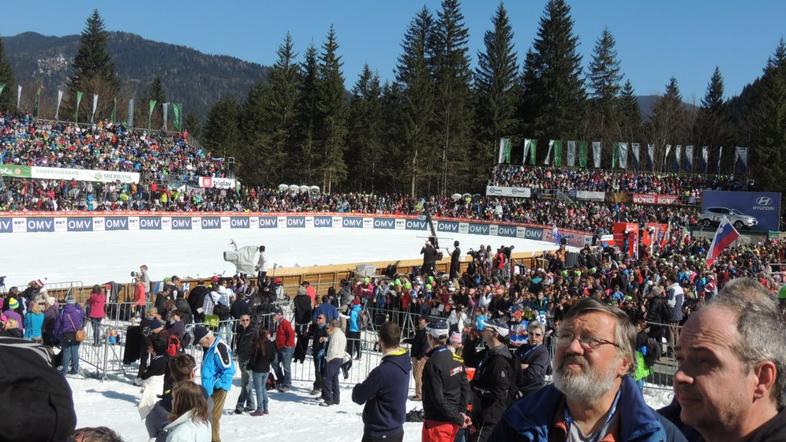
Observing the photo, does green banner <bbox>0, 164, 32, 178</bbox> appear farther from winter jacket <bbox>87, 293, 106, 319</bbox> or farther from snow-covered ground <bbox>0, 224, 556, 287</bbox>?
winter jacket <bbox>87, 293, 106, 319</bbox>

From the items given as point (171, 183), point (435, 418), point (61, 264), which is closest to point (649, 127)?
point (171, 183)

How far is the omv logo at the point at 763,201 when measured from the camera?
43781 millimetres

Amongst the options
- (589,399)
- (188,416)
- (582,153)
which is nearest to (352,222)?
(582,153)

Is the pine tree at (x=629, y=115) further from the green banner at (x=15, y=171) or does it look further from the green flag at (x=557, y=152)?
the green banner at (x=15, y=171)

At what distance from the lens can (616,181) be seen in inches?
2117

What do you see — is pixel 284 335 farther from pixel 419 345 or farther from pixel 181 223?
pixel 181 223

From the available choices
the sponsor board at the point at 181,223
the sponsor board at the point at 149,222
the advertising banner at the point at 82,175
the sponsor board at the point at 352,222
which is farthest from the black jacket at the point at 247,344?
the sponsor board at the point at 352,222

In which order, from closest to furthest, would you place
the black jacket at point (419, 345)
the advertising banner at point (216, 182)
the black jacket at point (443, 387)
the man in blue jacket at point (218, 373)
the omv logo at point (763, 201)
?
the black jacket at point (443, 387)
the man in blue jacket at point (218, 373)
the black jacket at point (419, 345)
the omv logo at point (763, 201)
the advertising banner at point (216, 182)

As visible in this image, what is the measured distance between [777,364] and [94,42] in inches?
3918

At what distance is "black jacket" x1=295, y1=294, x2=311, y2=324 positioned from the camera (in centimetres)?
1402

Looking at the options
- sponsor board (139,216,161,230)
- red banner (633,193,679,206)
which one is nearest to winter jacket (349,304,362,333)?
sponsor board (139,216,161,230)

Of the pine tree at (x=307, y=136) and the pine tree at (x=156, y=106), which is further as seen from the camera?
the pine tree at (x=156, y=106)

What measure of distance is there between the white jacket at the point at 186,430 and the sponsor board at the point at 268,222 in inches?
1530

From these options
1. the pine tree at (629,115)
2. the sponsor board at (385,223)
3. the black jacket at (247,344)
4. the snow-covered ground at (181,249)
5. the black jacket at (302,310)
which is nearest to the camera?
the black jacket at (247,344)
